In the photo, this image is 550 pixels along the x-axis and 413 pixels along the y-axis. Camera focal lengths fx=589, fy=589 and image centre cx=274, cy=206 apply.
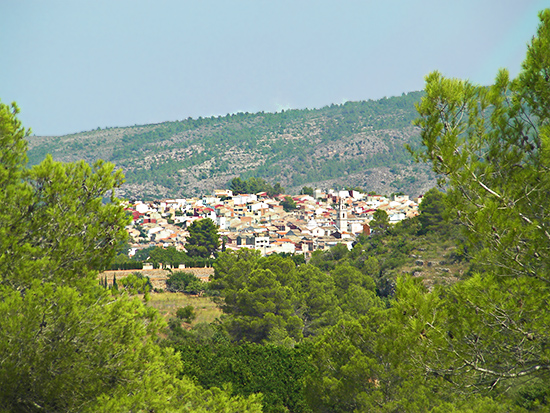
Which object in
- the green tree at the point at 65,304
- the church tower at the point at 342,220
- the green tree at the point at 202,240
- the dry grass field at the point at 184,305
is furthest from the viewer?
the church tower at the point at 342,220

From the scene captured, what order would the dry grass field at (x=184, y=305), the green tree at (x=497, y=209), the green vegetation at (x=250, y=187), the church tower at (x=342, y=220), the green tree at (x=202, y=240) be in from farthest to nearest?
the green vegetation at (x=250, y=187), the church tower at (x=342, y=220), the green tree at (x=202, y=240), the dry grass field at (x=184, y=305), the green tree at (x=497, y=209)

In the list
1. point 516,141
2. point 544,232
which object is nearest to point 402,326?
point 544,232

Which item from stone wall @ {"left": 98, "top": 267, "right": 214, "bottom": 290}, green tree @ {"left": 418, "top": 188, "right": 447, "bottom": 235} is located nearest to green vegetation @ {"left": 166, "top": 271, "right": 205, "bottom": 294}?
stone wall @ {"left": 98, "top": 267, "right": 214, "bottom": 290}

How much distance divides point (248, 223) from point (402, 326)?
334 ft

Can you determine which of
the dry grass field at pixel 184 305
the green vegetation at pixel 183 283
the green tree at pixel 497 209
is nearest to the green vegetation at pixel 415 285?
the green tree at pixel 497 209

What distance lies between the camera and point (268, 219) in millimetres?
115562

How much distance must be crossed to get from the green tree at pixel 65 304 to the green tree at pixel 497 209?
4.44 meters

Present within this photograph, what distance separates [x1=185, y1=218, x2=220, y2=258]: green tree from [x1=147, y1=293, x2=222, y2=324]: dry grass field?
21.9 meters

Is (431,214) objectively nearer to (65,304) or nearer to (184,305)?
(184,305)

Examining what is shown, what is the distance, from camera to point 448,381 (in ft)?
23.4

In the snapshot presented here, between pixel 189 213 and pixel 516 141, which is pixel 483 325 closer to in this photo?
pixel 516 141

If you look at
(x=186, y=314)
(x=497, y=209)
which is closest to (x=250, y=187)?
(x=186, y=314)

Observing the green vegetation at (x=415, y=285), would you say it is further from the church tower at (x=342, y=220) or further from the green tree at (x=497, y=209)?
the church tower at (x=342, y=220)

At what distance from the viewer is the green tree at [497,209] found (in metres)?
6.96
